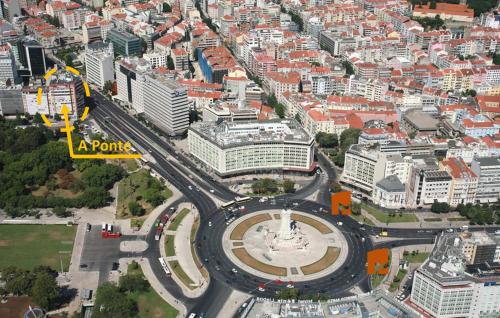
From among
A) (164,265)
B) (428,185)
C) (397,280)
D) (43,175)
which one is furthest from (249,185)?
(43,175)

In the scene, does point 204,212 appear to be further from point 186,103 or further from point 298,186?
point 186,103

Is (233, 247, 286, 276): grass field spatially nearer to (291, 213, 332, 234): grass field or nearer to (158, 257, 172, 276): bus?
(158, 257, 172, 276): bus

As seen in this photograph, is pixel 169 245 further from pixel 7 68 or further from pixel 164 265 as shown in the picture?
pixel 7 68

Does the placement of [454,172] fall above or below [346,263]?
above

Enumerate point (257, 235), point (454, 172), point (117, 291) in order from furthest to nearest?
point (454, 172) < point (257, 235) < point (117, 291)

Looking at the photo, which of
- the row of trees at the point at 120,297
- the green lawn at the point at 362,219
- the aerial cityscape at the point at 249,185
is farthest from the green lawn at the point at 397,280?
the row of trees at the point at 120,297

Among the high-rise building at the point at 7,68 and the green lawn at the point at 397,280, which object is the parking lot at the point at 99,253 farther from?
the high-rise building at the point at 7,68

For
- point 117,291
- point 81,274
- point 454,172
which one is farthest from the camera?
point 454,172

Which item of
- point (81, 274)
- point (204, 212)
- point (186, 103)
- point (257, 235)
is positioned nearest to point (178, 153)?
point (186, 103)
